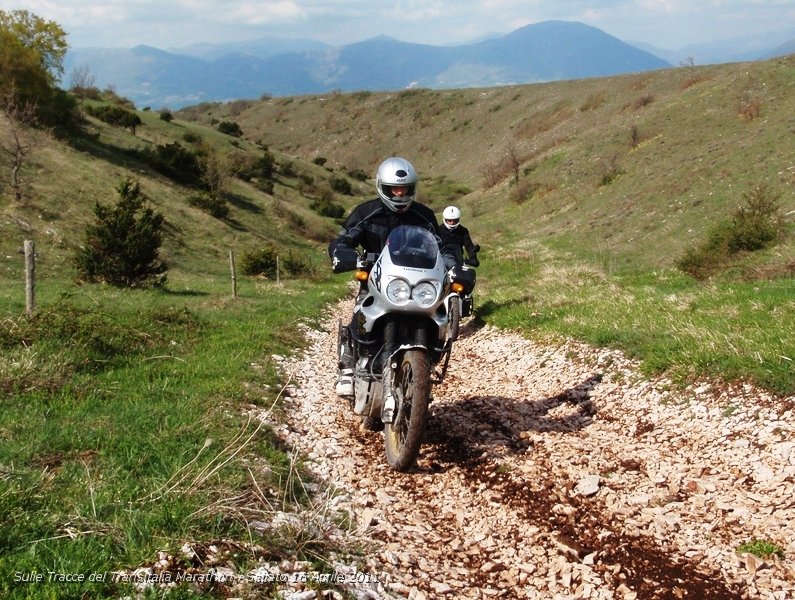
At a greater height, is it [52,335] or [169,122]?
[169,122]

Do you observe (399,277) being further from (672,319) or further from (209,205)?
(209,205)

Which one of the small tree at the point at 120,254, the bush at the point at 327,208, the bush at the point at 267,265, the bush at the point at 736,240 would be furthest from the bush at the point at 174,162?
the bush at the point at 736,240

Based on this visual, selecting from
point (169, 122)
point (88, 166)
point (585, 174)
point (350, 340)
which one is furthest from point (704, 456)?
point (169, 122)

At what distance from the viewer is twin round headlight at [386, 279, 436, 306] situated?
5781 mm

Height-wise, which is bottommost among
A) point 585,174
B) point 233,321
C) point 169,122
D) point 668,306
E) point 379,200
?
point 233,321

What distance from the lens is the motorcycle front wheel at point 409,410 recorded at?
5590 mm

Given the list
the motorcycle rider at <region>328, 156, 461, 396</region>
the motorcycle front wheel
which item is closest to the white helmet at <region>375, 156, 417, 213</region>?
the motorcycle rider at <region>328, 156, 461, 396</region>

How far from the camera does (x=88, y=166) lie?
35.4m

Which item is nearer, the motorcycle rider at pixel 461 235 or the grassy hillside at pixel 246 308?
the grassy hillside at pixel 246 308

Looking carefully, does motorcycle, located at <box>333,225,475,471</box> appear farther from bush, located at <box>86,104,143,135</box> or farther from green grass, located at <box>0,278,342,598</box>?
bush, located at <box>86,104,143,135</box>

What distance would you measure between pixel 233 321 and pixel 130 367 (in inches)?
205

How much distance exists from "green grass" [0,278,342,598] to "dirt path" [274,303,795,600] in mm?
935

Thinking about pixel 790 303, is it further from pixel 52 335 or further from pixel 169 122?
pixel 169 122

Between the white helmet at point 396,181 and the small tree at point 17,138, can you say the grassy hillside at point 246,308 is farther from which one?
the white helmet at point 396,181
